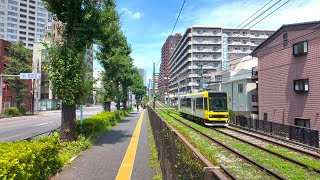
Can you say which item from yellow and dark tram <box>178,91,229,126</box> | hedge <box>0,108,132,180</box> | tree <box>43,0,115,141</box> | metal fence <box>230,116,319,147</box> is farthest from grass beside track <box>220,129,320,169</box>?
yellow and dark tram <box>178,91,229,126</box>

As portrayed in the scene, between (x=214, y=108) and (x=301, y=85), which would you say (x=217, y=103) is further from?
(x=301, y=85)

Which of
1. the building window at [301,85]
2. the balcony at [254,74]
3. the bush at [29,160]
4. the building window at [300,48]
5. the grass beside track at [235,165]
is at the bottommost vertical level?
the grass beside track at [235,165]

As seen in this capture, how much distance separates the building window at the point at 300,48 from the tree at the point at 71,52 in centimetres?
1895

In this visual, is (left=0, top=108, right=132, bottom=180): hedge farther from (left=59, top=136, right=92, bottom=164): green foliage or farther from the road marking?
the road marking

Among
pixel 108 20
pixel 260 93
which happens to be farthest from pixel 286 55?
pixel 108 20

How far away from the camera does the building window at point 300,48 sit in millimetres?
26062

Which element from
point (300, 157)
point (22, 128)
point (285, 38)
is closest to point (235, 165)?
point (300, 157)

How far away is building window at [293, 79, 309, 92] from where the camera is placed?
25.9 meters

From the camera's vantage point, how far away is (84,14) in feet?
44.0

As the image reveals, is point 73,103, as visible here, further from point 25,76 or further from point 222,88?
point 222,88

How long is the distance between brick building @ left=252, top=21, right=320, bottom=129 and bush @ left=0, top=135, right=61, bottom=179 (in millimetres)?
21523

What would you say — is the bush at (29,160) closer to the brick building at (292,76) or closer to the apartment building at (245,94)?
the brick building at (292,76)

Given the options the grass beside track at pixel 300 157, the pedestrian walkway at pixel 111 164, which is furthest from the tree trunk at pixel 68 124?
the grass beside track at pixel 300 157

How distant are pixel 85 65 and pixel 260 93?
84.3 feet
